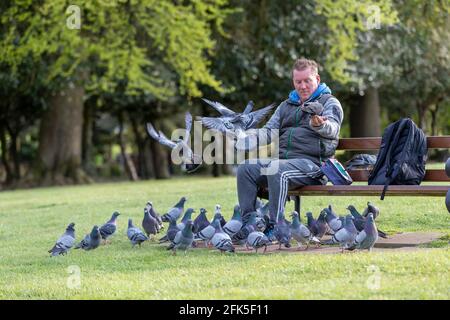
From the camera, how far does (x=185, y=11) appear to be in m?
22.9

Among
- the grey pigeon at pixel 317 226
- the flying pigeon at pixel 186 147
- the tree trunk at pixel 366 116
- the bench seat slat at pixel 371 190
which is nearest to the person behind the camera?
the bench seat slat at pixel 371 190

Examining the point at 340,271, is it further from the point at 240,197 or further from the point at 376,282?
the point at 240,197

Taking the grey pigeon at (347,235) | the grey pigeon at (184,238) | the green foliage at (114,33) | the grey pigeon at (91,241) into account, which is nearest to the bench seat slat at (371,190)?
the grey pigeon at (347,235)

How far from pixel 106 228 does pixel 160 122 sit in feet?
87.0

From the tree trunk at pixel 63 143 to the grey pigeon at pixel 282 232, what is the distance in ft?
63.7

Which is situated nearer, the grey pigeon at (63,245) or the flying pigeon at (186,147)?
the grey pigeon at (63,245)

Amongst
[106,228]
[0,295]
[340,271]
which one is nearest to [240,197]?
[106,228]

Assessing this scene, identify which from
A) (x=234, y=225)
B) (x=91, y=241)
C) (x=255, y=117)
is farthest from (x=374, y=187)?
(x=91, y=241)

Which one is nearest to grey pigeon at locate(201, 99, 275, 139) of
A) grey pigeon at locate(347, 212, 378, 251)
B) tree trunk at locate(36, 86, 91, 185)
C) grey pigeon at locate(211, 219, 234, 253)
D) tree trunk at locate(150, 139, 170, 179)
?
grey pigeon at locate(211, 219, 234, 253)

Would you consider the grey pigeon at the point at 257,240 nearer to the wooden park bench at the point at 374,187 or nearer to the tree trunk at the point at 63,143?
the wooden park bench at the point at 374,187

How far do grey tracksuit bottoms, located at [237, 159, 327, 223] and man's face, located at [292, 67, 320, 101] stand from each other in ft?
2.40

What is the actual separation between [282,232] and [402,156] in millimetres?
1485

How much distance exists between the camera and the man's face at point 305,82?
30.8ft

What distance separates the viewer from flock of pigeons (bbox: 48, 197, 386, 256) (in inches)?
336
